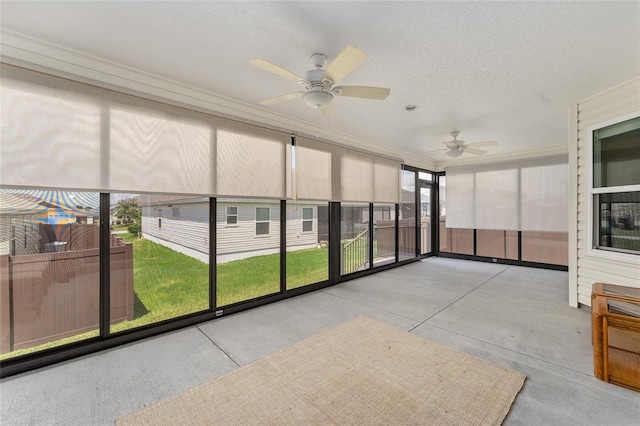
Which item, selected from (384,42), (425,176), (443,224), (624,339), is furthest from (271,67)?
(443,224)

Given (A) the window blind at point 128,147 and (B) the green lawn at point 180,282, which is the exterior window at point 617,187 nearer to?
(A) the window blind at point 128,147

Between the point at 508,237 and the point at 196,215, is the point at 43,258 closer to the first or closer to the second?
the point at 196,215

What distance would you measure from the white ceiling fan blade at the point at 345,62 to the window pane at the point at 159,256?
78.5 inches

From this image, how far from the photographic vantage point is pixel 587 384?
78.1 inches

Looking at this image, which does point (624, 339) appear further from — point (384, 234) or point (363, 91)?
point (384, 234)

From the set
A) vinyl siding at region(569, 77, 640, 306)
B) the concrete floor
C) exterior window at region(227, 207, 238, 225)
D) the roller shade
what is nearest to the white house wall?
exterior window at region(227, 207, 238, 225)

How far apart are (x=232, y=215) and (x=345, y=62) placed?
2.37 m

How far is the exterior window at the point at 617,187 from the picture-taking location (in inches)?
116

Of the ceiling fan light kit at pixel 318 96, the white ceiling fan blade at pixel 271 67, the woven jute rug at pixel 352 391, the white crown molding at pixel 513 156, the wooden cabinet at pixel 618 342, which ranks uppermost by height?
the white crown molding at pixel 513 156

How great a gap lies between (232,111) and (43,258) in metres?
2.33

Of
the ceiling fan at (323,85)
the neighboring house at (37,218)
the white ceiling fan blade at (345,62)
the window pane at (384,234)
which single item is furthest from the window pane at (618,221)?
the neighboring house at (37,218)

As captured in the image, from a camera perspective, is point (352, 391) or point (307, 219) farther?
point (307, 219)

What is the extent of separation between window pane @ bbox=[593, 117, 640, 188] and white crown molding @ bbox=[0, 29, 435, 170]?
3.70 m

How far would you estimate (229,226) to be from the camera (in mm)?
3529
